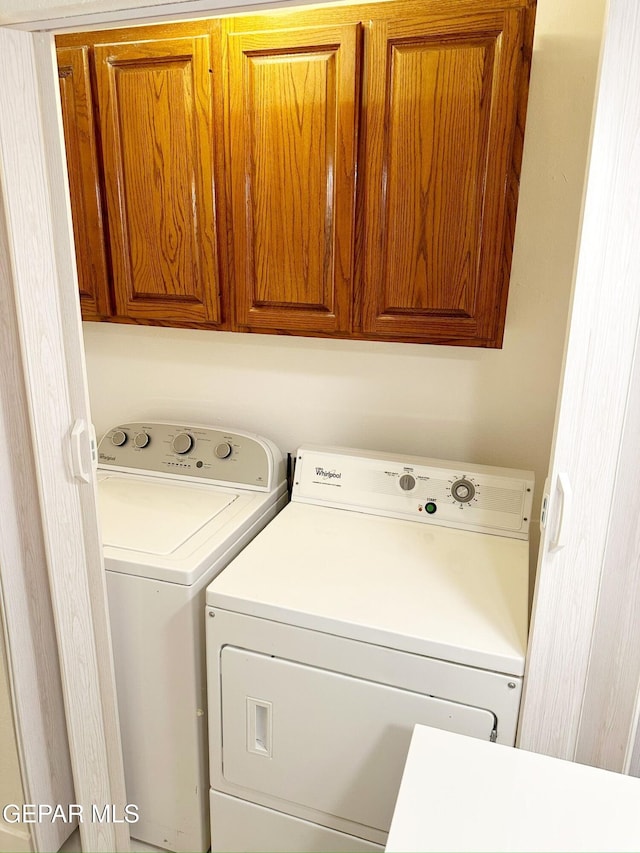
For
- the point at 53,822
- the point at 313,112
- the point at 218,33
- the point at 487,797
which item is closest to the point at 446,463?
the point at 487,797

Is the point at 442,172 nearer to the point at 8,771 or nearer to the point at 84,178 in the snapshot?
the point at 84,178

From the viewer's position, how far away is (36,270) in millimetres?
1217

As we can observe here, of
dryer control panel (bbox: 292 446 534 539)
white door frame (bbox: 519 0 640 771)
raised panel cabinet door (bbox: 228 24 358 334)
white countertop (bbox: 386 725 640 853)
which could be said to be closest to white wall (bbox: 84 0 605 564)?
dryer control panel (bbox: 292 446 534 539)

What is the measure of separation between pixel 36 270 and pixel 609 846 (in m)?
1.46

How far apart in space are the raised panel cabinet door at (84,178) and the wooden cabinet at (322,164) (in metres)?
0.01

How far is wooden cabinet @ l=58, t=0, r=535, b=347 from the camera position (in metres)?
1.41

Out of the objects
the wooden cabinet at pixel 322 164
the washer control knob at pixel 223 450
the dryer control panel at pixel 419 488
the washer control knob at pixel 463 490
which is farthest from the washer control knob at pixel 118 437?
the washer control knob at pixel 463 490

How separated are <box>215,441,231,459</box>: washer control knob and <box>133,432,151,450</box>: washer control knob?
0.26m

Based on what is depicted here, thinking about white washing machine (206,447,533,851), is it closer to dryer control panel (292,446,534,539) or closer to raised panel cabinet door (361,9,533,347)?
dryer control panel (292,446,534,539)

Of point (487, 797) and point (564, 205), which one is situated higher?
point (564, 205)

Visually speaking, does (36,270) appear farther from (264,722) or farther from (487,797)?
(487,797)

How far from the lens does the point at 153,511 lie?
5.75ft

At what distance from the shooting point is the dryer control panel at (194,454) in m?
1.90

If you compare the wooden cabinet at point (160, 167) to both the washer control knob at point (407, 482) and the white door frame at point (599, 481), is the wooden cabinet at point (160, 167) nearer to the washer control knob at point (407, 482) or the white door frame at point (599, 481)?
the washer control knob at point (407, 482)
